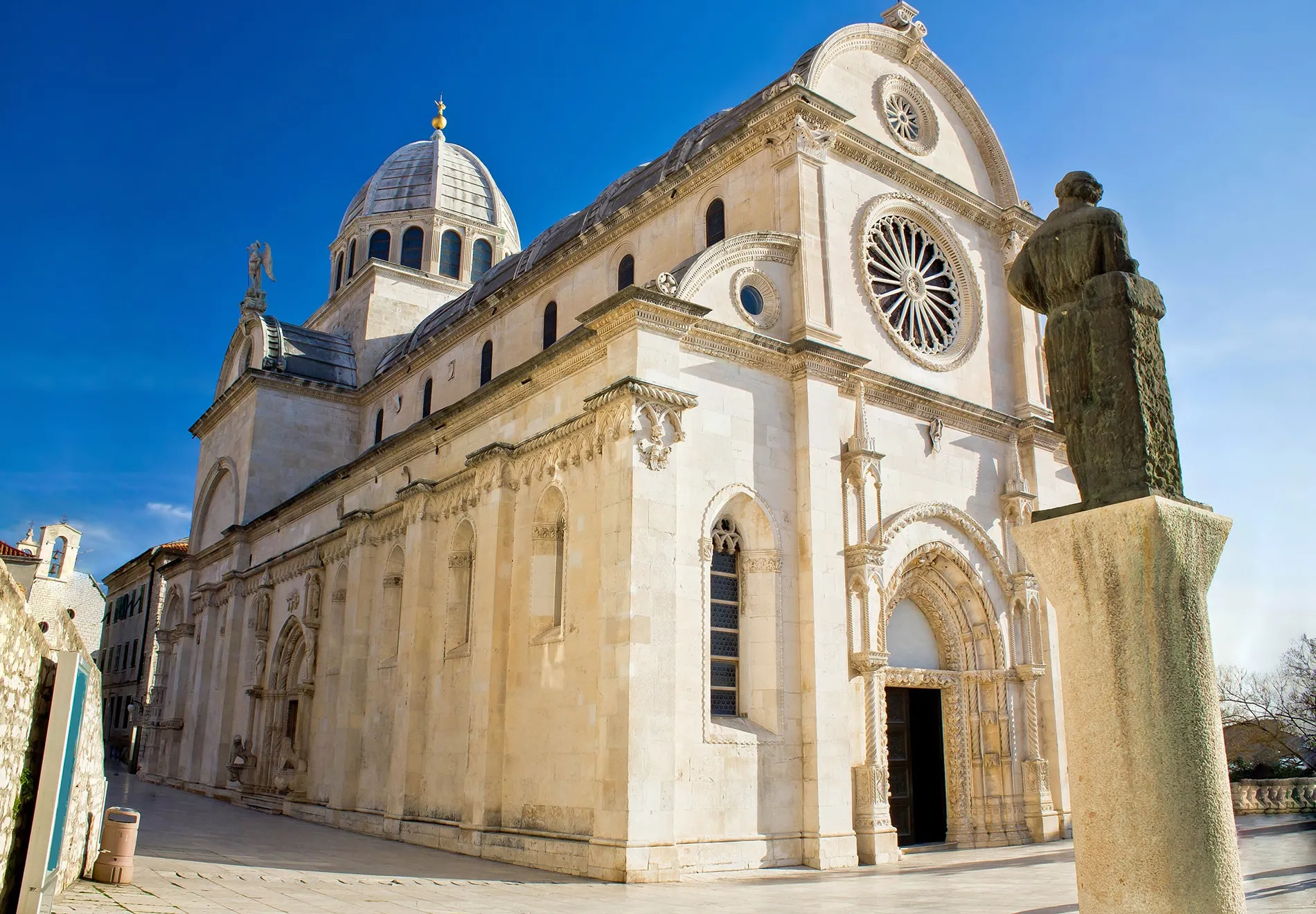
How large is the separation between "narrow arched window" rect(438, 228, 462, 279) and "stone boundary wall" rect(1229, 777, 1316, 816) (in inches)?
1175

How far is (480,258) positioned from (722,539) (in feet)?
87.0

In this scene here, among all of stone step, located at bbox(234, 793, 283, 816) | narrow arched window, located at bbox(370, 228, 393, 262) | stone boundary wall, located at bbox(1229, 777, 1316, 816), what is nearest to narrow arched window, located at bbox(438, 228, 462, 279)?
narrow arched window, located at bbox(370, 228, 393, 262)

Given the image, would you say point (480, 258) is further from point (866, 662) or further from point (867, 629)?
point (866, 662)

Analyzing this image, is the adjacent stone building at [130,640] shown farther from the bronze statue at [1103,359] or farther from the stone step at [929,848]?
the bronze statue at [1103,359]

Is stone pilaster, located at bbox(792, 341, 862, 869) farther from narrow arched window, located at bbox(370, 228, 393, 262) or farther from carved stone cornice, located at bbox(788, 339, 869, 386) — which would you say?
narrow arched window, located at bbox(370, 228, 393, 262)

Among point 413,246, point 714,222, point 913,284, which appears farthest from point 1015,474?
point 413,246

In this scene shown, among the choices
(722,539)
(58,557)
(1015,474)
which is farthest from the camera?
(58,557)

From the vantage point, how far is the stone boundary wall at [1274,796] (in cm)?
2375

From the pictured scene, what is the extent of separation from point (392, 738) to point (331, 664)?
4819 mm

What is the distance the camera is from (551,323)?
24.4m

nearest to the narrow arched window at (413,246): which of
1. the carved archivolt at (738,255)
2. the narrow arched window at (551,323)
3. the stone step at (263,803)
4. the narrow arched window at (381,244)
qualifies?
the narrow arched window at (381,244)

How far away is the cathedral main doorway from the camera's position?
18.8 meters

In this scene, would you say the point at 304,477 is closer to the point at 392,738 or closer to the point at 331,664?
the point at 331,664

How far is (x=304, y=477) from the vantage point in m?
33.7
